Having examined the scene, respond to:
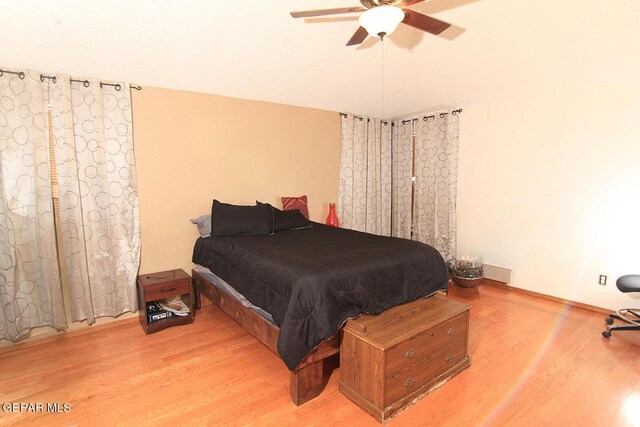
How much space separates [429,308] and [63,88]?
3.36 m

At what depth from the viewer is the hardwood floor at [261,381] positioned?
1.87 meters

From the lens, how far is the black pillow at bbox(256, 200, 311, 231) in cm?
353

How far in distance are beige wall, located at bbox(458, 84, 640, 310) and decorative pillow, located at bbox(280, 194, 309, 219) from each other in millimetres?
2132

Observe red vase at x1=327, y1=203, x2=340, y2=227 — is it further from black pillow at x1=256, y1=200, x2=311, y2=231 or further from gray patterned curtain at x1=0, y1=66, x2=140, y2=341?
gray patterned curtain at x1=0, y1=66, x2=140, y2=341

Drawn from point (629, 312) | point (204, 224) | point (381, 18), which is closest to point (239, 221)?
point (204, 224)

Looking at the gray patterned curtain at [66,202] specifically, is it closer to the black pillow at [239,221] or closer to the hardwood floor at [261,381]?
the hardwood floor at [261,381]

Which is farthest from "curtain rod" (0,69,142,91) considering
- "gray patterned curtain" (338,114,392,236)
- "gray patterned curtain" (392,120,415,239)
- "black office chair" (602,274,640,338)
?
"black office chair" (602,274,640,338)

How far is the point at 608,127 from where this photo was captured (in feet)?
10.5

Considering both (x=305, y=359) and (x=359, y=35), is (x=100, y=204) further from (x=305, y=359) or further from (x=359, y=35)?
(x=359, y=35)

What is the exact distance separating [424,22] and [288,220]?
233 centimetres

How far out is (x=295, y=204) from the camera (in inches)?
161

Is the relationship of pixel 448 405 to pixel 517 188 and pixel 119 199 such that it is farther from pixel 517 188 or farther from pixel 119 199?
pixel 119 199

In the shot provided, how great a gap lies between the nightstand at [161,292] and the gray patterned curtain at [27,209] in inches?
25.6

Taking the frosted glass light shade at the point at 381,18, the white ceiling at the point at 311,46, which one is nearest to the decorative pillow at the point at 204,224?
the white ceiling at the point at 311,46
